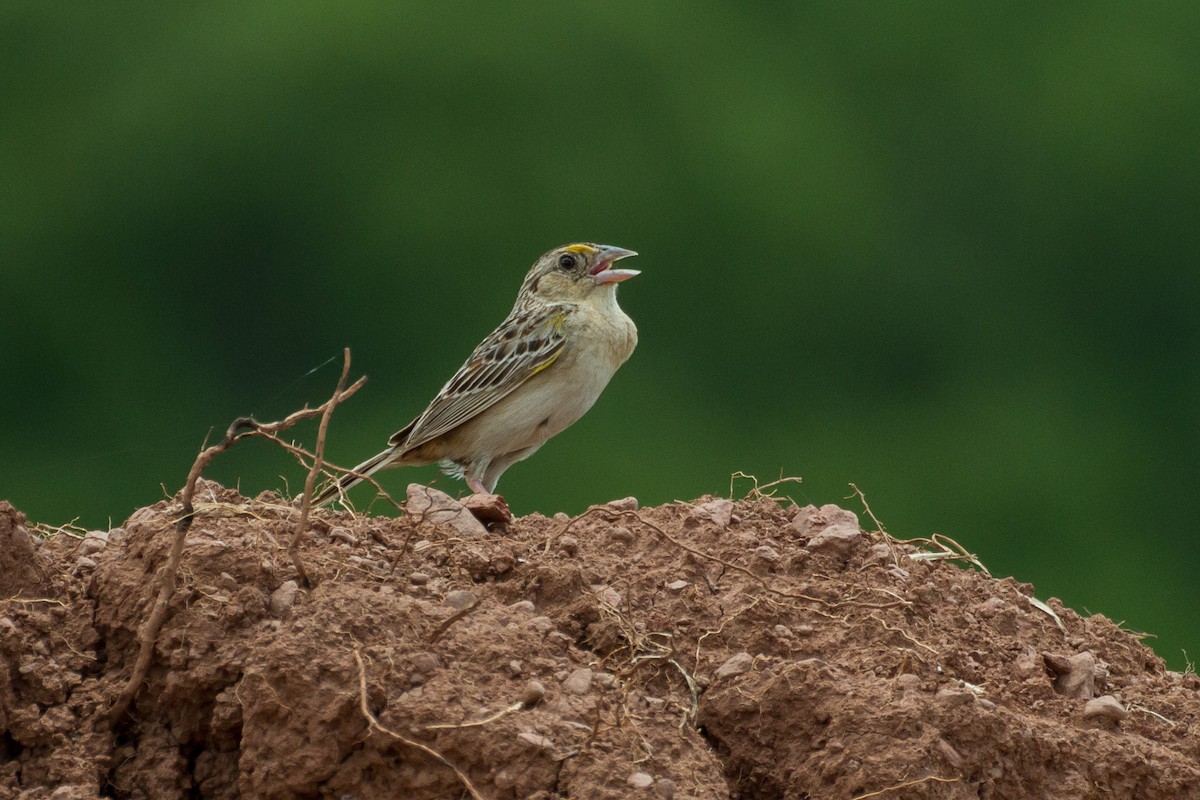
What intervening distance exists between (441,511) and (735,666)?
102 cm

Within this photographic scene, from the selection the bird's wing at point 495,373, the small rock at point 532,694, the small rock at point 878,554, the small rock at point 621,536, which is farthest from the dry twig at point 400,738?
the bird's wing at point 495,373

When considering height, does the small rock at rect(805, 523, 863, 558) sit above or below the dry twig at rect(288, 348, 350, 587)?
below

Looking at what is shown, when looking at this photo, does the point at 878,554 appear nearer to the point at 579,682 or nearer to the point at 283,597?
the point at 579,682

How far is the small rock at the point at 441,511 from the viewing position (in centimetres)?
458

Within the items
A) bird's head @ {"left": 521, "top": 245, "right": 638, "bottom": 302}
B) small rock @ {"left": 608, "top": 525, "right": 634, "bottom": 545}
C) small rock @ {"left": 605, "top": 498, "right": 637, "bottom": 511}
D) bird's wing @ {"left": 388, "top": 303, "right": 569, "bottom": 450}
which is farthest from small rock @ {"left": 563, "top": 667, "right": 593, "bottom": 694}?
bird's head @ {"left": 521, "top": 245, "right": 638, "bottom": 302}

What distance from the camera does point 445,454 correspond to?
7.82 meters

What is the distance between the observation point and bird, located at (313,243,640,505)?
24.9 ft

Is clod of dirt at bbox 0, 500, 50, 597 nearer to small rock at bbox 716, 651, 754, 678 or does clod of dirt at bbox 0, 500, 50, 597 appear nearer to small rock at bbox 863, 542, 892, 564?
small rock at bbox 716, 651, 754, 678

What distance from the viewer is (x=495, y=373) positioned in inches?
302

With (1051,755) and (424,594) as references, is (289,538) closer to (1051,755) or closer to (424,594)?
(424,594)

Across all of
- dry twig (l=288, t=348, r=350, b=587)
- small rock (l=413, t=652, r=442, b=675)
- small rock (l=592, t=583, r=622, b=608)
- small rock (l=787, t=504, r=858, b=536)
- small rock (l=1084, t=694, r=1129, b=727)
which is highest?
dry twig (l=288, t=348, r=350, b=587)

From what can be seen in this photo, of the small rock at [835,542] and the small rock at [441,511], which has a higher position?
the small rock at [441,511]

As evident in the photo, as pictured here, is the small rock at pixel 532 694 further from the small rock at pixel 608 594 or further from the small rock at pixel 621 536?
the small rock at pixel 621 536

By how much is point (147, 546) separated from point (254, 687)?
576 millimetres
